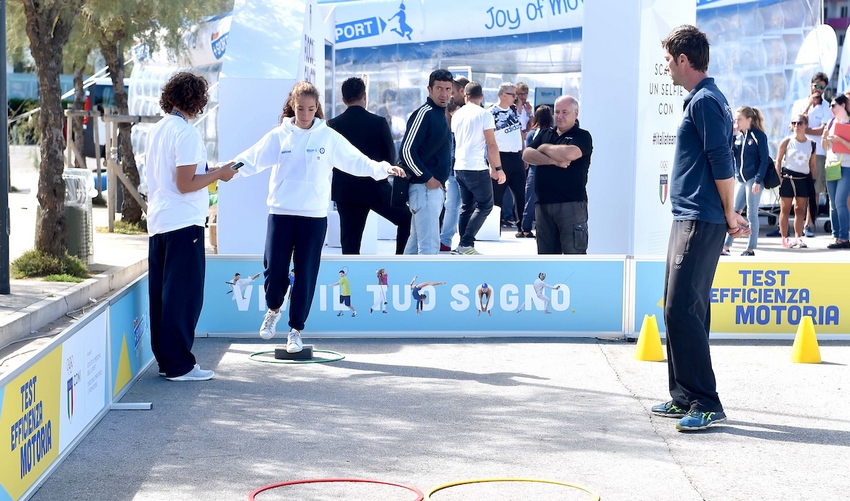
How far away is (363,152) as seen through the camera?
368 inches

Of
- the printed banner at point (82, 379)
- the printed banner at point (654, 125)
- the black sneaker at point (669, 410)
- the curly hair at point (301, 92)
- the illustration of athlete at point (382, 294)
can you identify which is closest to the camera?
the printed banner at point (82, 379)

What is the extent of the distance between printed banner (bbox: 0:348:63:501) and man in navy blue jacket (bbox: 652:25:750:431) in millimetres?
3120

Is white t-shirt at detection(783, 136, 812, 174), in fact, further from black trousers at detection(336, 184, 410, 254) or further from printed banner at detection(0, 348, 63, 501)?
printed banner at detection(0, 348, 63, 501)

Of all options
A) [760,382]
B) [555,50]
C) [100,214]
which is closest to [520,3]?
[555,50]

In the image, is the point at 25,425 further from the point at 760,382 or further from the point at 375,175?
the point at 760,382

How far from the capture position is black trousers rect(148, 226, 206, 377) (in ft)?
22.5

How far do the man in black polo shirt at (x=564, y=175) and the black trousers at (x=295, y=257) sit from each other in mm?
2162

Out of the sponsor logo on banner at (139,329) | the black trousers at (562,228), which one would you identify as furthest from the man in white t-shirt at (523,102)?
the sponsor logo on banner at (139,329)

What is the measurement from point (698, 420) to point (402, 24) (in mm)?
11984

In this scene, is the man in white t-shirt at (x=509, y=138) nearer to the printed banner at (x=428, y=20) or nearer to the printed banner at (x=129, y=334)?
the printed banner at (x=428, y=20)

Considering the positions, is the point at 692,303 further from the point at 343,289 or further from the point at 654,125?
the point at 654,125

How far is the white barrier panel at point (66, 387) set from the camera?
4.43m

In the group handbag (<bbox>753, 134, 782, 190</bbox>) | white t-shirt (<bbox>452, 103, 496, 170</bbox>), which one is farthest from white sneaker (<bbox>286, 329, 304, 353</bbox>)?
handbag (<bbox>753, 134, 782, 190</bbox>)

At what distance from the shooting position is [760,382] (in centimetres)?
709
